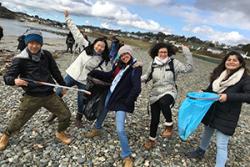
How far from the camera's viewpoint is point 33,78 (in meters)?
5.77

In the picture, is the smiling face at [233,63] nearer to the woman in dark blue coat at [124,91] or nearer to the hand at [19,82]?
the woman in dark blue coat at [124,91]

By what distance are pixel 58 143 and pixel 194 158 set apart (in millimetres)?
3103

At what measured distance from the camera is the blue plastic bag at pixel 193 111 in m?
5.78

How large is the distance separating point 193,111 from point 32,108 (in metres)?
3.20

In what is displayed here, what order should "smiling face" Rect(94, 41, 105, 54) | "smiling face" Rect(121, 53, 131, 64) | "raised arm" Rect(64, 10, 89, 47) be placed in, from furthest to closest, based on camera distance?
"raised arm" Rect(64, 10, 89, 47)
"smiling face" Rect(94, 41, 105, 54)
"smiling face" Rect(121, 53, 131, 64)

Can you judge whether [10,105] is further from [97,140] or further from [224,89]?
[224,89]

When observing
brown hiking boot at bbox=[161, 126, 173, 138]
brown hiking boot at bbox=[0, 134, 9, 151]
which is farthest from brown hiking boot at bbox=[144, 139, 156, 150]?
brown hiking boot at bbox=[0, 134, 9, 151]

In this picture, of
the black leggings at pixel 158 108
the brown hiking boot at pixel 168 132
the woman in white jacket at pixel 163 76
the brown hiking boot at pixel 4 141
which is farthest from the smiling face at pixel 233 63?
the brown hiking boot at pixel 4 141

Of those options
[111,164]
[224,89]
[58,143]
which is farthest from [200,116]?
[58,143]

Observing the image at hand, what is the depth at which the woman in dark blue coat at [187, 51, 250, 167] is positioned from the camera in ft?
17.3

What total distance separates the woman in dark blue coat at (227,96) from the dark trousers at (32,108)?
3.00 m

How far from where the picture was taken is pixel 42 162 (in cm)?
609

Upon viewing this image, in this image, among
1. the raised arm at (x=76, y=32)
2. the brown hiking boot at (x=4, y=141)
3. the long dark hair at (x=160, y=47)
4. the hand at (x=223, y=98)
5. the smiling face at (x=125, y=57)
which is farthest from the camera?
the raised arm at (x=76, y=32)

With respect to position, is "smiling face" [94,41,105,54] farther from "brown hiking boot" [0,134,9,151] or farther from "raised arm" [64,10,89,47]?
"brown hiking boot" [0,134,9,151]
